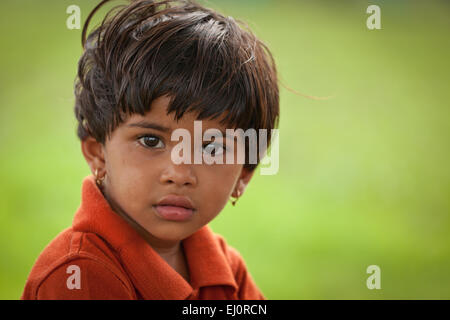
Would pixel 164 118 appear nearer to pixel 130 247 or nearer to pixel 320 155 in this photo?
pixel 130 247

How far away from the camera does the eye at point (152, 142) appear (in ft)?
3.01

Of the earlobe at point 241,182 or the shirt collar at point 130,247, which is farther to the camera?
the earlobe at point 241,182

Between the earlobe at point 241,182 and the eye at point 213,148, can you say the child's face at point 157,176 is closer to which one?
the eye at point 213,148

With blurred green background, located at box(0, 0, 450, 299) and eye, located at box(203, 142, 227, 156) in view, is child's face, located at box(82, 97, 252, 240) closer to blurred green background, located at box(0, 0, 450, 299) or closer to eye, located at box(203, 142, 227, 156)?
eye, located at box(203, 142, 227, 156)

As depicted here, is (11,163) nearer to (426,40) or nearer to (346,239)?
(346,239)

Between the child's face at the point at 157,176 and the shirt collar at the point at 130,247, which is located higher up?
the child's face at the point at 157,176

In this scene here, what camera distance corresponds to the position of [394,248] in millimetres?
2102

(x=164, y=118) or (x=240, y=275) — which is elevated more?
(x=164, y=118)

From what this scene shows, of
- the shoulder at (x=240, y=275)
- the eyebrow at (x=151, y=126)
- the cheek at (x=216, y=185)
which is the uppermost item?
the eyebrow at (x=151, y=126)

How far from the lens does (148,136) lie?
0.92m

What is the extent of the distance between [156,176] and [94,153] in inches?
7.3

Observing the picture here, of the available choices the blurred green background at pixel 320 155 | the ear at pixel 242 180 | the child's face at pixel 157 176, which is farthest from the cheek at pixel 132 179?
the blurred green background at pixel 320 155

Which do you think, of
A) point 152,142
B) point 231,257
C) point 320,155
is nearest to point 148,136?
point 152,142
